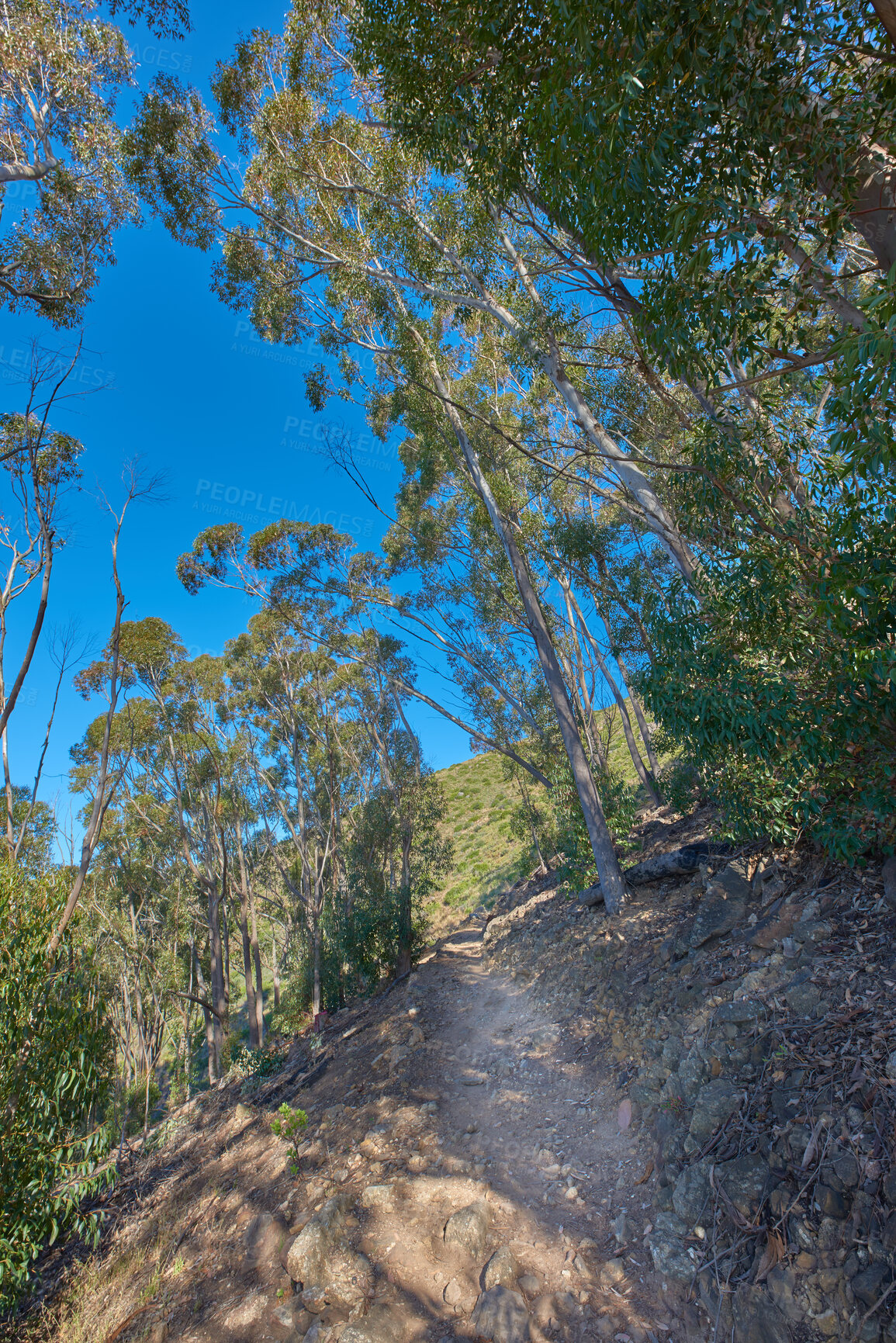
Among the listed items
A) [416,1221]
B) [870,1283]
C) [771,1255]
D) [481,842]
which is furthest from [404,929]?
[481,842]

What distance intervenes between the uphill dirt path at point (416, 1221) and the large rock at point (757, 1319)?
1.35ft

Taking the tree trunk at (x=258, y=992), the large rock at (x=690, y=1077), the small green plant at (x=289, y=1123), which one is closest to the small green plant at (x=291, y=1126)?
the small green plant at (x=289, y=1123)

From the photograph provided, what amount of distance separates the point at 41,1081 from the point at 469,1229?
4.00 meters

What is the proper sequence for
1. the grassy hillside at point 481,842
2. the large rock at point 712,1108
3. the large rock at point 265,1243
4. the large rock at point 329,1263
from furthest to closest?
the grassy hillside at point 481,842 → the large rock at point 265,1243 → the large rock at point 329,1263 → the large rock at point 712,1108

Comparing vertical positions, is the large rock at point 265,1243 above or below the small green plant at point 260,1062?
above

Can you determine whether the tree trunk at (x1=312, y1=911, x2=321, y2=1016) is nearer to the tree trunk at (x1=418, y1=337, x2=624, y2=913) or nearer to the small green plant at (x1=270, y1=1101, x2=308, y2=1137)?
the small green plant at (x1=270, y1=1101, x2=308, y2=1137)

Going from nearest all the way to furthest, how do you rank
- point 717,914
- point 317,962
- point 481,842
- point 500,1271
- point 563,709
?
point 500,1271 < point 717,914 < point 563,709 < point 317,962 < point 481,842

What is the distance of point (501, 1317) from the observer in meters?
3.11

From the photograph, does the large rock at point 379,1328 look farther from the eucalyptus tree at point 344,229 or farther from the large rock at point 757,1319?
the eucalyptus tree at point 344,229

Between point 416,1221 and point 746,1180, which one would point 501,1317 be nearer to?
point 416,1221

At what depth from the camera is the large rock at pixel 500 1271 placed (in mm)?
3340

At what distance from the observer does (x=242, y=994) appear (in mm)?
28812

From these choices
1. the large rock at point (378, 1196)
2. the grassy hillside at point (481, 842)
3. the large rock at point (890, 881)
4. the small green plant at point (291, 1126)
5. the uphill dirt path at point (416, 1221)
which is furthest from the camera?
the grassy hillside at point (481, 842)

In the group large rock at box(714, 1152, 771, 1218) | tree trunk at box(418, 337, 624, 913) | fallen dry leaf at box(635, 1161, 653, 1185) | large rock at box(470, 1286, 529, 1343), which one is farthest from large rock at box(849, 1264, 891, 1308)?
tree trunk at box(418, 337, 624, 913)
